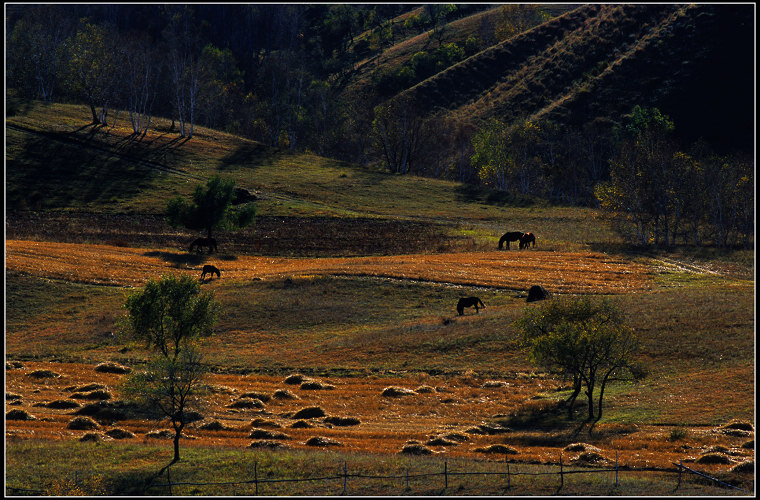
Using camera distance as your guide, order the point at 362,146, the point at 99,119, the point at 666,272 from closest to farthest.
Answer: the point at 666,272 → the point at 99,119 → the point at 362,146

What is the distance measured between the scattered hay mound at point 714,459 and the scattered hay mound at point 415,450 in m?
12.9

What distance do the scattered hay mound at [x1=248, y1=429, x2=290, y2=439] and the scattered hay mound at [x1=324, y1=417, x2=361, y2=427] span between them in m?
5.43

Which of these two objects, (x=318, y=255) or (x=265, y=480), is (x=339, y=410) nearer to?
(x=265, y=480)

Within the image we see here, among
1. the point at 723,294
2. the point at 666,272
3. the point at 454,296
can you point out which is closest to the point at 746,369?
the point at 723,294

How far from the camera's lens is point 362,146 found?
193375mm

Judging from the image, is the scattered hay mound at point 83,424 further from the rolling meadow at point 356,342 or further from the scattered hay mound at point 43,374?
the scattered hay mound at point 43,374

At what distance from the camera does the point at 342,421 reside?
47.8 metres

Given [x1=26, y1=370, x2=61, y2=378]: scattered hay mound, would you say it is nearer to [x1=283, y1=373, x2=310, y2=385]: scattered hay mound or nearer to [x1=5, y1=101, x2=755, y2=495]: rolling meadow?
[x1=5, y1=101, x2=755, y2=495]: rolling meadow

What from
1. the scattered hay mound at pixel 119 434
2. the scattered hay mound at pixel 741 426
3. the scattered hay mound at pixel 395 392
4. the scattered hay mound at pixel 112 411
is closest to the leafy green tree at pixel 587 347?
the scattered hay mound at pixel 741 426

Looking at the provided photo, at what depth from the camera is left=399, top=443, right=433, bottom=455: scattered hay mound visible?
127 ft

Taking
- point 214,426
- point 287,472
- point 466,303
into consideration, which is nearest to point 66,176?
point 466,303

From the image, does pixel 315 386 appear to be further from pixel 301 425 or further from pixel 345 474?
pixel 345 474

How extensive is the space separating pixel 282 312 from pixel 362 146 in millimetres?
121677

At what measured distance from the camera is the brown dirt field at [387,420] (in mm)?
→ 39219
